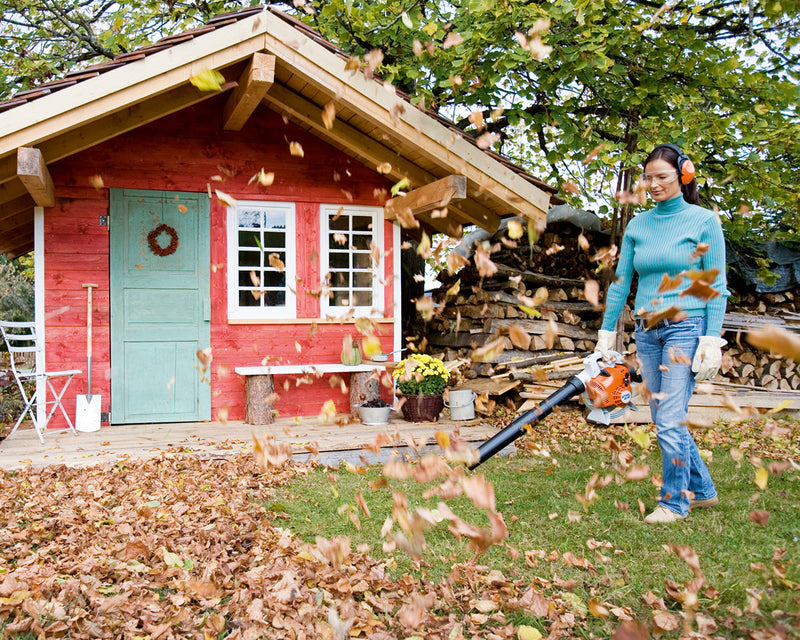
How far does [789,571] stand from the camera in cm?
308

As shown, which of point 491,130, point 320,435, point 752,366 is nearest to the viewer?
point 320,435

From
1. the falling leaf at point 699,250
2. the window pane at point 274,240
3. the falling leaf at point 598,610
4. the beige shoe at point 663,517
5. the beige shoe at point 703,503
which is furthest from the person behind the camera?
the window pane at point 274,240

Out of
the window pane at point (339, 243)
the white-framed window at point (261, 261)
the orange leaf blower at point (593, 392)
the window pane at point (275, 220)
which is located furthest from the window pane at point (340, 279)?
the orange leaf blower at point (593, 392)

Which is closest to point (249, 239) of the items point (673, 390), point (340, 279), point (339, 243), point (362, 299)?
point (339, 243)

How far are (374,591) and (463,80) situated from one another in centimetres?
605

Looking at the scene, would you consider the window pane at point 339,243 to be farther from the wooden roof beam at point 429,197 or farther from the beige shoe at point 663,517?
the beige shoe at point 663,517

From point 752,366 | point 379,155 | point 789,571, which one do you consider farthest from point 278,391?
point 752,366

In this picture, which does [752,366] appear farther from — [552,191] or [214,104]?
[214,104]

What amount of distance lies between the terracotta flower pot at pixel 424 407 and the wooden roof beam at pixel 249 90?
3.25 m

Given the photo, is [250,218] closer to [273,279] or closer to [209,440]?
[273,279]

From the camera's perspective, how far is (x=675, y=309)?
3.32 m

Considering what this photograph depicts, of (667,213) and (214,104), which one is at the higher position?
(214,104)

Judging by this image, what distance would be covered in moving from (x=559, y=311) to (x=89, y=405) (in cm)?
552

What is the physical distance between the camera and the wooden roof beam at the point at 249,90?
5391 mm
